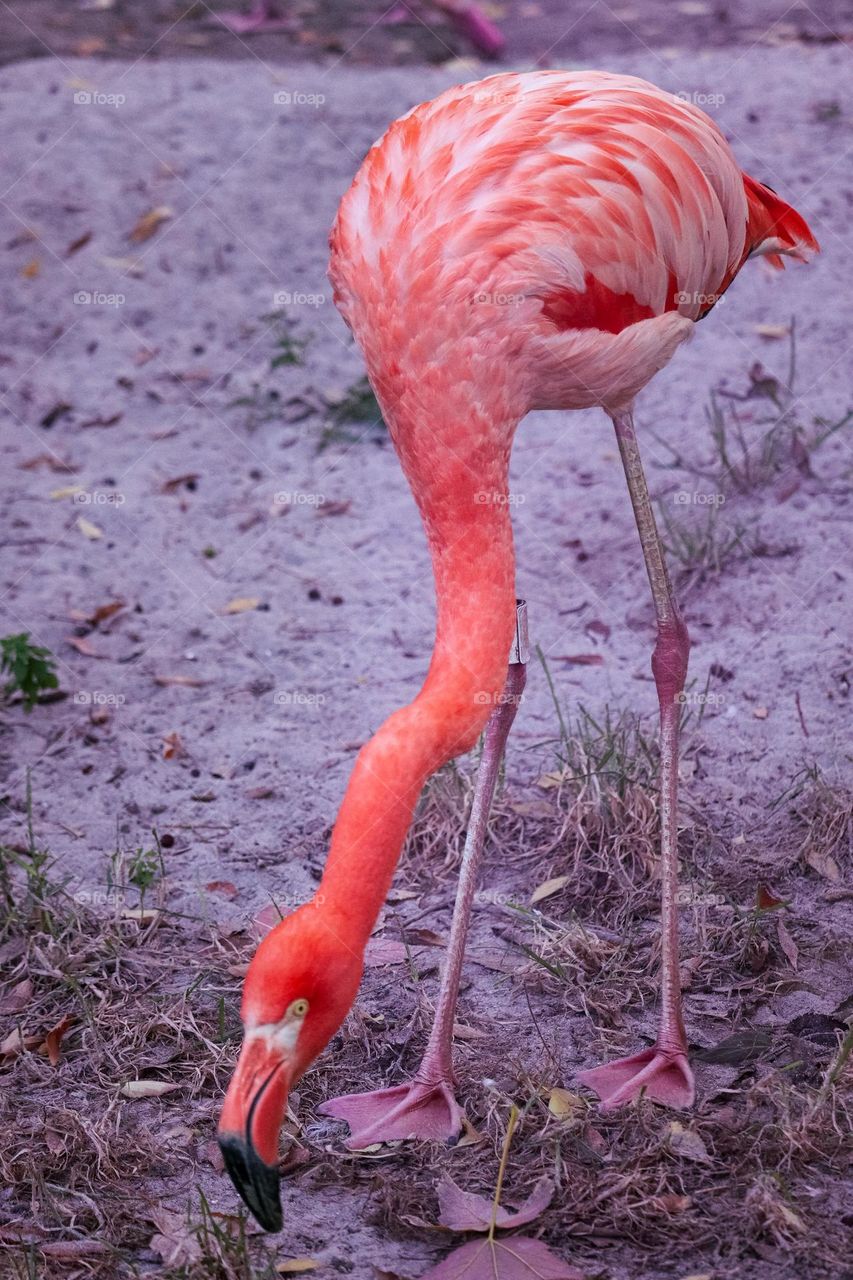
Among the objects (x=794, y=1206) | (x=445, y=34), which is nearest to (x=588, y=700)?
(x=794, y=1206)

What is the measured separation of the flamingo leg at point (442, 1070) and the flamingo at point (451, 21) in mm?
6826

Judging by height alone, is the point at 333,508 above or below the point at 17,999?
above

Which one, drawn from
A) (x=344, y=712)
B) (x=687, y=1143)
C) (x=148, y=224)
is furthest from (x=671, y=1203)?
(x=148, y=224)

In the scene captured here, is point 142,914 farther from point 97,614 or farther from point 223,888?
point 97,614

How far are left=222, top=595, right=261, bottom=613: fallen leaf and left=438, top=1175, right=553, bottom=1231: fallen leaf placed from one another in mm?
2923

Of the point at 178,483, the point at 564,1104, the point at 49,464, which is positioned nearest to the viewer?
the point at 564,1104

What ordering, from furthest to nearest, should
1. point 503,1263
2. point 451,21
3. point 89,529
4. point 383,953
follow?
point 451,21
point 89,529
point 383,953
point 503,1263

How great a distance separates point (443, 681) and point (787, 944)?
4.87 ft

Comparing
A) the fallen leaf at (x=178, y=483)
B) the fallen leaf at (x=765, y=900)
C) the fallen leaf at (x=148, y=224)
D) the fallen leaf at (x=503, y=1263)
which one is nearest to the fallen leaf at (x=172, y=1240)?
the fallen leaf at (x=503, y=1263)

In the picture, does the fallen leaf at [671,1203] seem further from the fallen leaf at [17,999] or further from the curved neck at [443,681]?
the fallen leaf at [17,999]

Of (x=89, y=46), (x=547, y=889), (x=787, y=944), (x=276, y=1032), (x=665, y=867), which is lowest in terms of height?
(x=547, y=889)

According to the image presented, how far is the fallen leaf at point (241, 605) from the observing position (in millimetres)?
5484

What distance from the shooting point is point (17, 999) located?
3723mm

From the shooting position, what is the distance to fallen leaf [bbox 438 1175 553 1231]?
2883 millimetres
